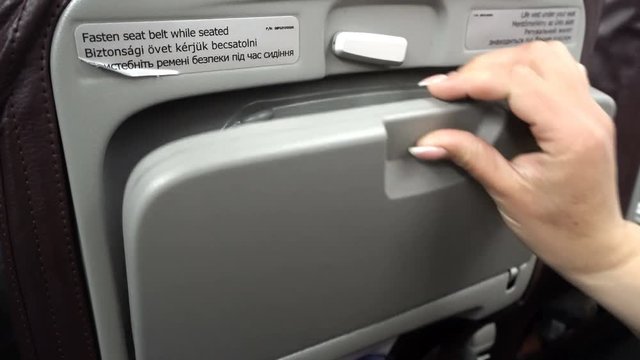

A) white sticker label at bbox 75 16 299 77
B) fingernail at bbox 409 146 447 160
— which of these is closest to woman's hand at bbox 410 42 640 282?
fingernail at bbox 409 146 447 160

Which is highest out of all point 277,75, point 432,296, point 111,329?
point 277,75

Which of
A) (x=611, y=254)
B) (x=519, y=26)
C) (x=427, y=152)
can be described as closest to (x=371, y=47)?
(x=427, y=152)

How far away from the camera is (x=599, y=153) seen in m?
0.65

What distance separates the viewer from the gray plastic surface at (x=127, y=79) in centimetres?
53

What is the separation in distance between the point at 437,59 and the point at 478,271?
320mm

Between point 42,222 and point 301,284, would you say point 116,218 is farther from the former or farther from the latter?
point 301,284

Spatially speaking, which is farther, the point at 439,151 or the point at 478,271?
the point at 478,271

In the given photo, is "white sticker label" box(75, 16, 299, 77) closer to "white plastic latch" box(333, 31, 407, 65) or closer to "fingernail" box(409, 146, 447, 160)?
"white plastic latch" box(333, 31, 407, 65)

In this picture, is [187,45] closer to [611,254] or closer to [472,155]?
[472,155]

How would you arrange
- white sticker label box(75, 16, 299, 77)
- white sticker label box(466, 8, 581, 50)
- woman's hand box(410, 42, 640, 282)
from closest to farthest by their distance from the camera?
1. white sticker label box(75, 16, 299, 77)
2. woman's hand box(410, 42, 640, 282)
3. white sticker label box(466, 8, 581, 50)

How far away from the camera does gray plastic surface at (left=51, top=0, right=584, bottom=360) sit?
530 millimetres

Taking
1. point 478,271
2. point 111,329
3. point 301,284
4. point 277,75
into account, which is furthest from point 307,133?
point 478,271

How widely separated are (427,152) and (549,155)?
5.2 inches

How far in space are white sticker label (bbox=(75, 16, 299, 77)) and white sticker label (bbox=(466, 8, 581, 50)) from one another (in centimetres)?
26
